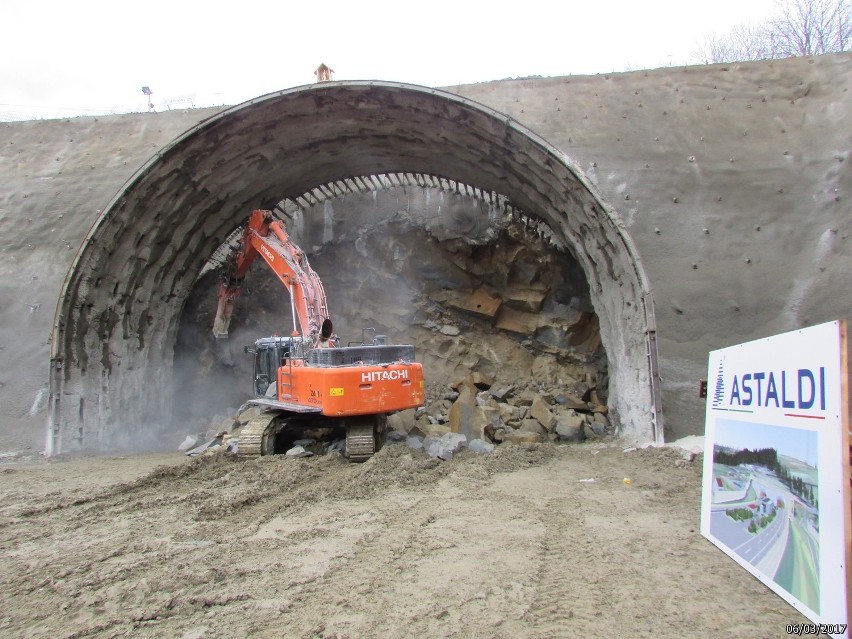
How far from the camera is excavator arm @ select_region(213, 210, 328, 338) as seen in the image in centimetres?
948

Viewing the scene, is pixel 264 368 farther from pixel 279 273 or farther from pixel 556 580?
pixel 556 580

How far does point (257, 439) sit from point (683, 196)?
373 inches

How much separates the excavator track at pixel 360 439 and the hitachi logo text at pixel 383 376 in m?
0.72

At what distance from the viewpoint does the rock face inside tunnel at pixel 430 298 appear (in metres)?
12.8

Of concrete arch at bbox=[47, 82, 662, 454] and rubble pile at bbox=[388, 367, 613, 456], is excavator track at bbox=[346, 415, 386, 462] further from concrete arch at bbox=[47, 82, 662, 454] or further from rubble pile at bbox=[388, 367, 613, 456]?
concrete arch at bbox=[47, 82, 662, 454]

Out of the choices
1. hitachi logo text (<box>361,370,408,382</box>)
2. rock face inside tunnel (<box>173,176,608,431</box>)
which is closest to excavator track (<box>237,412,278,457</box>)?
hitachi logo text (<box>361,370,408,382</box>)

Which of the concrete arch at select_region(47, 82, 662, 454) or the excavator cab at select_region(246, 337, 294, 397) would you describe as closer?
the concrete arch at select_region(47, 82, 662, 454)

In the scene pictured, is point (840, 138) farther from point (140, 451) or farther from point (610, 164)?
point (140, 451)

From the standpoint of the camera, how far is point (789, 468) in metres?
2.89
